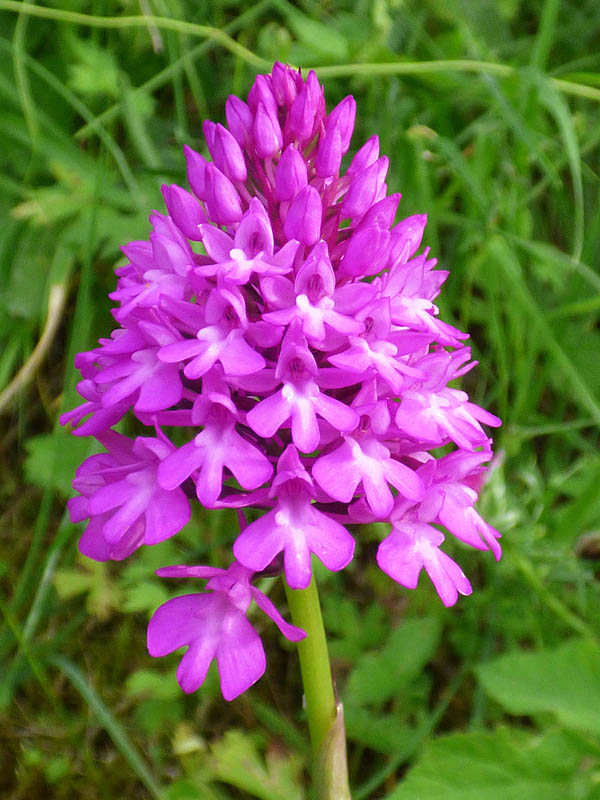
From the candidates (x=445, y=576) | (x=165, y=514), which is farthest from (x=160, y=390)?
(x=445, y=576)

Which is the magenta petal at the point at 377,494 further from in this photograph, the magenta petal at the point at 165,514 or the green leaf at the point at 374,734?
the green leaf at the point at 374,734

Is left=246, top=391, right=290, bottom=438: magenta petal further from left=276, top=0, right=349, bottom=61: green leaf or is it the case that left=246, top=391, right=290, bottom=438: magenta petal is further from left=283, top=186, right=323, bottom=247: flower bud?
left=276, top=0, right=349, bottom=61: green leaf

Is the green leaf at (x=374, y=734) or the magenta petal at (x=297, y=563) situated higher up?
the magenta petal at (x=297, y=563)

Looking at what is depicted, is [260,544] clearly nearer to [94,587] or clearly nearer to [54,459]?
[94,587]

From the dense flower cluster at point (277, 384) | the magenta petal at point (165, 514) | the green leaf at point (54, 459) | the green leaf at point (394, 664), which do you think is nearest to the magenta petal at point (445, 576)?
the dense flower cluster at point (277, 384)

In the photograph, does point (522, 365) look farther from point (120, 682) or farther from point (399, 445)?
point (120, 682)

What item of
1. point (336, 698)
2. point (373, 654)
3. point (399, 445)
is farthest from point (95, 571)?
point (399, 445)
